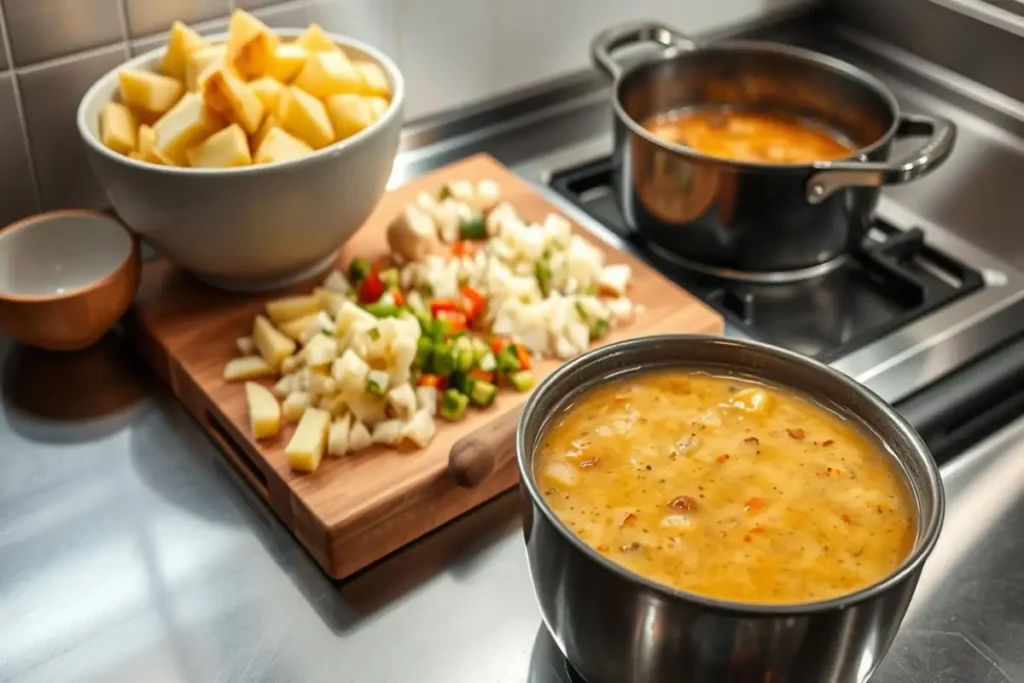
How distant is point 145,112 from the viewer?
97 cm

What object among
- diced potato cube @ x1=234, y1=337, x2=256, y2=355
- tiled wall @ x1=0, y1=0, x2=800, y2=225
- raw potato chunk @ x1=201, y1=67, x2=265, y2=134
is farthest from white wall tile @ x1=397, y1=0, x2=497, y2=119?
diced potato cube @ x1=234, y1=337, x2=256, y2=355

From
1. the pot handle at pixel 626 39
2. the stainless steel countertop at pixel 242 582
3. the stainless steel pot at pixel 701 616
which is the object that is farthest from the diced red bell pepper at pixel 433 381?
the pot handle at pixel 626 39

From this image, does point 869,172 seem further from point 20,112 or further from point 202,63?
point 20,112

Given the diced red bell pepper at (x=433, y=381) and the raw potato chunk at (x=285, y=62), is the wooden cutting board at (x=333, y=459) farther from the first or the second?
the raw potato chunk at (x=285, y=62)

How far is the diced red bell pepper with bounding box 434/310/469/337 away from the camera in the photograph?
960mm

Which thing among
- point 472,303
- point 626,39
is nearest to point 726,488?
point 472,303

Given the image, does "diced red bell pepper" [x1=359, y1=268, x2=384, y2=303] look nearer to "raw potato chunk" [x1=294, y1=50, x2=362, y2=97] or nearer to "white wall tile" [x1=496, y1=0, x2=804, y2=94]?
"raw potato chunk" [x1=294, y1=50, x2=362, y2=97]

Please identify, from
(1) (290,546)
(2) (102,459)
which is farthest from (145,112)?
(1) (290,546)

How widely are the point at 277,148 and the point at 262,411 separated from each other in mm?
227

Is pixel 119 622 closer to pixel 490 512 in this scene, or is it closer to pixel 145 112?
pixel 490 512

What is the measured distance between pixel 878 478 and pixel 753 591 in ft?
0.44

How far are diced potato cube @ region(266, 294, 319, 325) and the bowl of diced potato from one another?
4cm

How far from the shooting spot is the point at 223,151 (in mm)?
905

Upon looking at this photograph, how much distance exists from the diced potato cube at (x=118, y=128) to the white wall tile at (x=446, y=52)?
0.37 m
